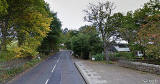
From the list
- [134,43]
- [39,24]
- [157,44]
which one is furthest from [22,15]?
[134,43]

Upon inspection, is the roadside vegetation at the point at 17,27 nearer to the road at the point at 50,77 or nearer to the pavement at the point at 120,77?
the road at the point at 50,77

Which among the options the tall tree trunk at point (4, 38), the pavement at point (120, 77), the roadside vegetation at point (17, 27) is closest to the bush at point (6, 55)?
the roadside vegetation at point (17, 27)

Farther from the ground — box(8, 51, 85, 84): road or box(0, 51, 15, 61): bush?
box(0, 51, 15, 61): bush

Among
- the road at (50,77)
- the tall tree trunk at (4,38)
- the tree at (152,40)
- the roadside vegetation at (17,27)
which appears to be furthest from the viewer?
the tree at (152,40)

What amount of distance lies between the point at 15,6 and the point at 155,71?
522 inches

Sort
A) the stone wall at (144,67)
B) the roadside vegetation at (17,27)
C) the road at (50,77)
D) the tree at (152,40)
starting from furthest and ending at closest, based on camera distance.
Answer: the tree at (152,40) → the stone wall at (144,67) → the roadside vegetation at (17,27) → the road at (50,77)

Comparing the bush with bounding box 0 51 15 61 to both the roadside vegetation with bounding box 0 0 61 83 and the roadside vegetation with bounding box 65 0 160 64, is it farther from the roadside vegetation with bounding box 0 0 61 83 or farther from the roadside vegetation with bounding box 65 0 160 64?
the roadside vegetation with bounding box 65 0 160 64

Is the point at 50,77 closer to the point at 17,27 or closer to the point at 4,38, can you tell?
the point at 4,38

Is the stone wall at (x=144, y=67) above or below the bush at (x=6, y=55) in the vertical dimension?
below

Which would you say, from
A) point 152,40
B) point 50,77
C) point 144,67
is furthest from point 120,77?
point 50,77

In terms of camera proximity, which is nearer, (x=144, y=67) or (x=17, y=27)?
(x=17, y=27)

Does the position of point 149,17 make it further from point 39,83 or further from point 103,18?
point 39,83

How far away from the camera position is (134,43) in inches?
849

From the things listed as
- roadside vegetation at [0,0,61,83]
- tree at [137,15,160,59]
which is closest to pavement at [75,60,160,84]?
tree at [137,15,160,59]
